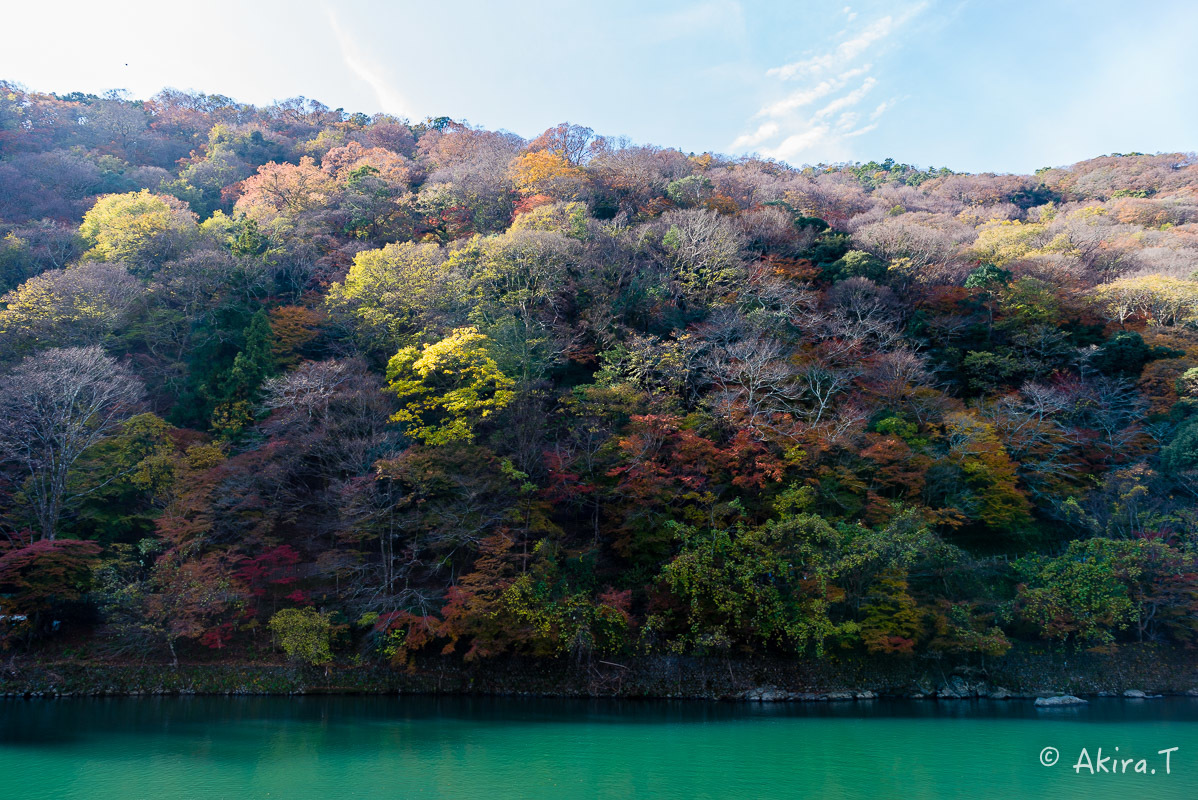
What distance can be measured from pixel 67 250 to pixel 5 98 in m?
26.1

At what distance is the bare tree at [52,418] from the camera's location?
731 inches

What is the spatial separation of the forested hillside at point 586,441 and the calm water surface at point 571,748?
201 cm

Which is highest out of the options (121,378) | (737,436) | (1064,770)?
(121,378)

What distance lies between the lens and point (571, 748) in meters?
13.0

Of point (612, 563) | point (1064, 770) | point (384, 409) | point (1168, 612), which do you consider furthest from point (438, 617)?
point (1168, 612)

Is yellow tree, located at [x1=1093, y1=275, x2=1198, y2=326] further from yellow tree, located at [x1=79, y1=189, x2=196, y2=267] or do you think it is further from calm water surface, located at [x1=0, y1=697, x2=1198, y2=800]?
yellow tree, located at [x1=79, y1=189, x2=196, y2=267]

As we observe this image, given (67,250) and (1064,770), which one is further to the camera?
(67,250)

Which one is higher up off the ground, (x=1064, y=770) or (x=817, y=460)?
(x=817, y=460)

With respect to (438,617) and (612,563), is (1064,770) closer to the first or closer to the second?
(612,563)

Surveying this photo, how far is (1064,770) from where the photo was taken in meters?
11.9

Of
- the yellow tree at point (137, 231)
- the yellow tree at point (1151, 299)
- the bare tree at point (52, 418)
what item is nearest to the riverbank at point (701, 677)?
the bare tree at point (52, 418)

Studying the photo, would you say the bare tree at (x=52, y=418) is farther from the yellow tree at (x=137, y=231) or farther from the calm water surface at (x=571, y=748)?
the yellow tree at (x=137, y=231)

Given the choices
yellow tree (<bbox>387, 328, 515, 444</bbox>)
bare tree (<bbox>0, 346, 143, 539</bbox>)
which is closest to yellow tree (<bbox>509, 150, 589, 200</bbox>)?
yellow tree (<bbox>387, 328, 515, 444</bbox>)

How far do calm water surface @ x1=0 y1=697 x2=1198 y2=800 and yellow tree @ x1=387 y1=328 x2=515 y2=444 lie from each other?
8.31m
